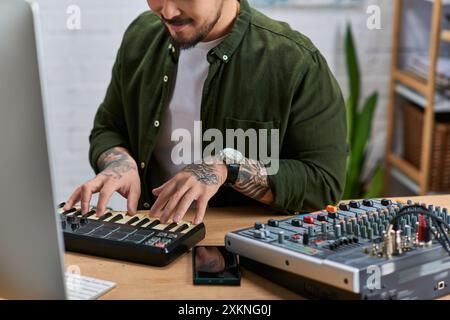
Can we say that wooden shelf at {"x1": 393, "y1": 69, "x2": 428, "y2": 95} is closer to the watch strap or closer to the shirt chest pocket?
the shirt chest pocket

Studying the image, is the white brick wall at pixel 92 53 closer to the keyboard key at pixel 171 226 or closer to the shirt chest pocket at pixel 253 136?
the shirt chest pocket at pixel 253 136

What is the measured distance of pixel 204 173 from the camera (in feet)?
4.84

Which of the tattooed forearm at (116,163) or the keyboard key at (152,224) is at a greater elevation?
the tattooed forearm at (116,163)

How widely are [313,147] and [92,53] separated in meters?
1.49

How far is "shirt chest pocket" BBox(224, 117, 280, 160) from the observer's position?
5.76 feet

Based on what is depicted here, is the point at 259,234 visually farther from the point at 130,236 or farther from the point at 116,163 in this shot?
the point at 116,163

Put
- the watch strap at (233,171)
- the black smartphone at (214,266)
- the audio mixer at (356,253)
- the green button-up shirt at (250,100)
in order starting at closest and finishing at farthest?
1. the audio mixer at (356,253)
2. the black smartphone at (214,266)
3. the watch strap at (233,171)
4. the green button-up shirt at (250,100)

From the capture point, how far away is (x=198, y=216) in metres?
1.37

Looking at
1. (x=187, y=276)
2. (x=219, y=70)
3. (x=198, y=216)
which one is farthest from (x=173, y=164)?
(x=187, y=276)

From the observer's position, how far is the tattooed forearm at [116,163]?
1.60 metres

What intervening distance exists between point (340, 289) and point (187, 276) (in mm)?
274

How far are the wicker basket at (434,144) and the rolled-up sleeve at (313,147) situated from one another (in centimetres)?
122

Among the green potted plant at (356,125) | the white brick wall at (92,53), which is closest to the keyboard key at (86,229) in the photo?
the white brick wall at (92,53)
